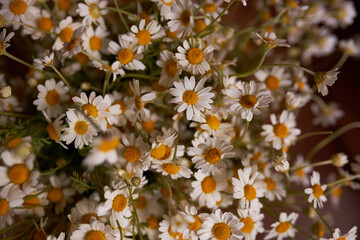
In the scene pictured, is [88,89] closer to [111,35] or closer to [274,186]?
[111,35]

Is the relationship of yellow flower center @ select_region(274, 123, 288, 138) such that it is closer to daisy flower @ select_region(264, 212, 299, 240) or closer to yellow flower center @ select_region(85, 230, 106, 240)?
daisy flower @ select_region(264, 212, 299, 240)

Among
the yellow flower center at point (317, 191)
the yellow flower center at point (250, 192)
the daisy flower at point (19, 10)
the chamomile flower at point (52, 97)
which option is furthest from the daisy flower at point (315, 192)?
the daisy flower at point (19, 10)

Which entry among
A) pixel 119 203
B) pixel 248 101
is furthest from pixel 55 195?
pixel 248 101

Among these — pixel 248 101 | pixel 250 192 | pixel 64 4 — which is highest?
pixel 64 4

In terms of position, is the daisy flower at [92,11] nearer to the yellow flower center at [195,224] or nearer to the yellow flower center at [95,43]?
the yellow flower center at [95,43]

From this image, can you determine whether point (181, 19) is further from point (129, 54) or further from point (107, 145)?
point (107, 145)

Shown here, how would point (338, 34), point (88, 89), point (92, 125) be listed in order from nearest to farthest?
point (92, 125), point (88, 89), point (338, 34)


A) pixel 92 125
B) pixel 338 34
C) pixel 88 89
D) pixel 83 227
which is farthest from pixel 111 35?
pixel 338 34
